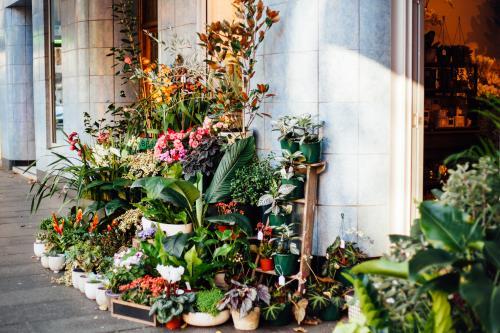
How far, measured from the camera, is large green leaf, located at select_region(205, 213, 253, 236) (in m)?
5.93

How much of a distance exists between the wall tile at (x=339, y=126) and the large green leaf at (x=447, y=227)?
262 centimetres

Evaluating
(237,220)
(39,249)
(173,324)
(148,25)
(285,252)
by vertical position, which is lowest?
(173,324)

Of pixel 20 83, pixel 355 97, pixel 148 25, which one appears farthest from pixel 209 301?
pixel 20 83

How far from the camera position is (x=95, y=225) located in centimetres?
717

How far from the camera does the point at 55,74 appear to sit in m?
13.2

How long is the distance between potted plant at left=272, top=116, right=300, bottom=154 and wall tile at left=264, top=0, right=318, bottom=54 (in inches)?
25.2

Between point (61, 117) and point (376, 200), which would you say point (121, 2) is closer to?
point (61, 117)

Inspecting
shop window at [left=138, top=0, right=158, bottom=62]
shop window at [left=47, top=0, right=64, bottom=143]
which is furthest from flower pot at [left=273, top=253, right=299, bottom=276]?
shop window at [left=47, top=0, right=64, bottom=143]

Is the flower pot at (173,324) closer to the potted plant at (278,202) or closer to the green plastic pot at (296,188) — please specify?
the potted plant at (278,202)

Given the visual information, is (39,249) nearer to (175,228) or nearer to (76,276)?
(76,276)

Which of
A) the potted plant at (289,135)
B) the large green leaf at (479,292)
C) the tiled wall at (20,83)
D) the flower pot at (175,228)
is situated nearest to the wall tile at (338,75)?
the potted plant at (289,135)

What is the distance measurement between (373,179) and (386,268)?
265cm

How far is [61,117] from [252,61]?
7340 millimetres

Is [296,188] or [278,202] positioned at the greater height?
[296,188]
